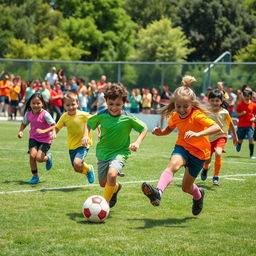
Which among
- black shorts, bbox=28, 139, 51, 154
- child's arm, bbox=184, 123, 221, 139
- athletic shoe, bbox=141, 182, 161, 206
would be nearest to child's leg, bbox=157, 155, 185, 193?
athletic shoe, bbox=141, 182, 161, 206

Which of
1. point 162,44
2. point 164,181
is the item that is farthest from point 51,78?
point 162,44

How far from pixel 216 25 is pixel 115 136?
202ft

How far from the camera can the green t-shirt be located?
24.4 feet

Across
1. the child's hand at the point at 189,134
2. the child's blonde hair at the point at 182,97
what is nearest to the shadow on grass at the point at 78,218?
the child's hand at the point at 189,134

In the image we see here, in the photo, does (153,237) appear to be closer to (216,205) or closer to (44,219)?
(44,219)

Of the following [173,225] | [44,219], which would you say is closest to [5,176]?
[44,219]

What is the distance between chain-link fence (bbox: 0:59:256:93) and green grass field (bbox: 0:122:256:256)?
12.8 m

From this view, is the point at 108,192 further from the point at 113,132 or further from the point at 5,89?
the point at 5,89

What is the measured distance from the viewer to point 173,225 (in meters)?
6.62

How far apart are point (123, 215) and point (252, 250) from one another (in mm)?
2062

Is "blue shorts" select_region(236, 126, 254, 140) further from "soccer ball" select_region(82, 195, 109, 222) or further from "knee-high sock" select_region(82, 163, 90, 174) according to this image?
"soccer ball" select_region(82, 195, 109, 222)

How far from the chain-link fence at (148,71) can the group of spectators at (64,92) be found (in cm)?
45

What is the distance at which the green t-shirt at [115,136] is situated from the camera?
743cm

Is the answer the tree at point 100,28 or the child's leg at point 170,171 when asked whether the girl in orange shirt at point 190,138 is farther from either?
the tree at point 100,28
